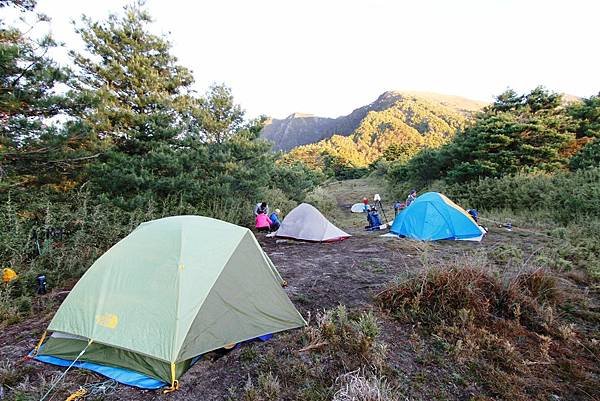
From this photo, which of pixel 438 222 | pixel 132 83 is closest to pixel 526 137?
pixel 438 222

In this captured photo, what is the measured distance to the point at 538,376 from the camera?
268 cm

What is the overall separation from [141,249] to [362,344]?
7.89 feet

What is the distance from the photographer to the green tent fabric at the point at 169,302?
2578 millimetres

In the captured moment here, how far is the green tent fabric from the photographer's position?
2578mm

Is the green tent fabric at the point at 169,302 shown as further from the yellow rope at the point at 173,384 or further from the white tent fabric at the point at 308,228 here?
the white tent fabric at the point at 308,228

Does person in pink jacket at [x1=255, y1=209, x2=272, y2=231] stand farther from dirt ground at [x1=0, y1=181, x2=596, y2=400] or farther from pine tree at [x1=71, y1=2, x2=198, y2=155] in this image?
pine tree at [x1=71, y1=2, x2=198, y2=155]

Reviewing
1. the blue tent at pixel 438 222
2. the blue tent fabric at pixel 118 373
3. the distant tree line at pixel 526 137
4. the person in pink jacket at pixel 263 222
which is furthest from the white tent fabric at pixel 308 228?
the distant tree line at pixel 526 137

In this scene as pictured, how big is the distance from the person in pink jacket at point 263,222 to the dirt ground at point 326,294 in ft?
1.04

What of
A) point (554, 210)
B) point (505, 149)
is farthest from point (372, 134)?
point (554, 210)

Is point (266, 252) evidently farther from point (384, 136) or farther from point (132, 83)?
point (384, 136)

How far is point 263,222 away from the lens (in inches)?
350

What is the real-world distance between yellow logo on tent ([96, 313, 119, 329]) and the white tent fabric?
5.52 meters

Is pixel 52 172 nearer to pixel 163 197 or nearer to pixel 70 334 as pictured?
pixel 163 197

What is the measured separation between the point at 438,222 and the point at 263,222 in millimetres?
4737
